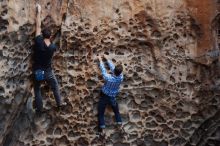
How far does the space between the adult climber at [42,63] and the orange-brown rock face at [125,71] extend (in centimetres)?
8

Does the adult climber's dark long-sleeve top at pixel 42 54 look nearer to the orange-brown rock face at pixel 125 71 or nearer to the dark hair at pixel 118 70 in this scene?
the orange-brown rock face at pixel 125 71

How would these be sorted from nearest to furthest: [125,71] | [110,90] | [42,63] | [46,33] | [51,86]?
1. [46,33]
2. [42,63]
3. [51,86]
4. [110,90]
5. [125,71]

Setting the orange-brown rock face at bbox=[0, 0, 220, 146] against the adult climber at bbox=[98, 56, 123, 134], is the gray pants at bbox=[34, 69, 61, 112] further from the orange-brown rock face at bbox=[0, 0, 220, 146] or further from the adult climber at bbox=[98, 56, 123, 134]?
the adult climber at bbox=[98, 56, 123, 134]

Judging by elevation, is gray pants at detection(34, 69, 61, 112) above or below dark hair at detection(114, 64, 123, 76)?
below

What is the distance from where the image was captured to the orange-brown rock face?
16.9 ft

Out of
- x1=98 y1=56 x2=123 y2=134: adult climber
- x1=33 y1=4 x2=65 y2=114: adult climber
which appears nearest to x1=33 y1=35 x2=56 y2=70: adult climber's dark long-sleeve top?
x1=33 y1=4 x2=65 y2=114: adult climber

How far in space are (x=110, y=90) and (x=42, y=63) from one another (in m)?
0.74

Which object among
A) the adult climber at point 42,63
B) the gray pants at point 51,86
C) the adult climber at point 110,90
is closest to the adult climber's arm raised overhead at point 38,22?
the adult climber at point 42,63

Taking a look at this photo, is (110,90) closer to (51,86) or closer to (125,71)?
(125,71)

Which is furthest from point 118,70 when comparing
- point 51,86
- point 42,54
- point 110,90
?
point 42,54

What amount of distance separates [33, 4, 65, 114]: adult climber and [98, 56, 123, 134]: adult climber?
1.45 ft

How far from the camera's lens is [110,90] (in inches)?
214

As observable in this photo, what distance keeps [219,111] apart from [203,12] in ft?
3.52

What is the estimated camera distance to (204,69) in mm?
5980
